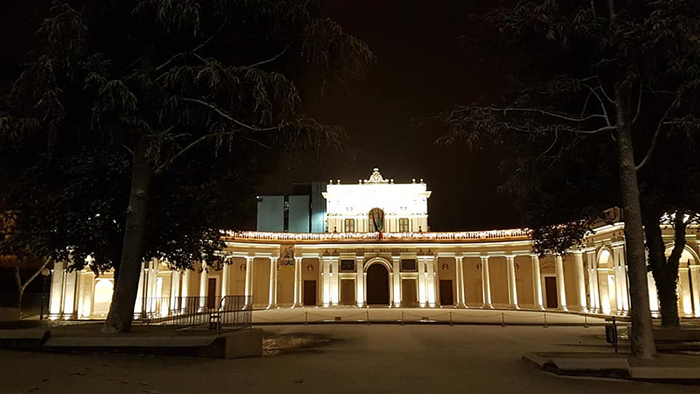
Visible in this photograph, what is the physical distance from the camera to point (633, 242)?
11.5 m

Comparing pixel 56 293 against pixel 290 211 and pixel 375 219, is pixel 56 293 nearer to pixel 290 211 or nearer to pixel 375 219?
pixel 375 219

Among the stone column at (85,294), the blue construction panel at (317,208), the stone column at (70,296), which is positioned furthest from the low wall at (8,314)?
the blue construction panel at (317,208)

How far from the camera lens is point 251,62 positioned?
47.3 ft

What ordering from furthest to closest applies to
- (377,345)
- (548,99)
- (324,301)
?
(324,301), (377,345), (548,99)

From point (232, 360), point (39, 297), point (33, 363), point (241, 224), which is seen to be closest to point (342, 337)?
point (241, 224)

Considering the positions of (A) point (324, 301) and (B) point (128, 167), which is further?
(A) point (324, 301)

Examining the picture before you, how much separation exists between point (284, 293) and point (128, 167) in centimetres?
3913

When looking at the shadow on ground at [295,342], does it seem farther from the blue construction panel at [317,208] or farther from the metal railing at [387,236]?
the blue construction panel at [317,208]

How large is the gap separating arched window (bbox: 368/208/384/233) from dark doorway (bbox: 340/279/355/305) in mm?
6515

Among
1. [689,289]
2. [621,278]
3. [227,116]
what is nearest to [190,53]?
[227,116]

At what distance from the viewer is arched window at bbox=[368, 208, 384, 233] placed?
55.8 m

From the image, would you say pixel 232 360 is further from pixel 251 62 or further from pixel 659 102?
pixel 659 102

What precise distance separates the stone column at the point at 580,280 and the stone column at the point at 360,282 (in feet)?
63.9

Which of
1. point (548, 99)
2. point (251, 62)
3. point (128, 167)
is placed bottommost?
point (128, 167)
